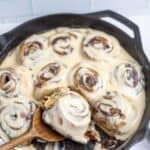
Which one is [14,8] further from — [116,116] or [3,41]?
[116,116]

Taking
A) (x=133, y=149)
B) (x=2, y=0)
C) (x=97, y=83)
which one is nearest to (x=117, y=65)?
(x=97, y=83)

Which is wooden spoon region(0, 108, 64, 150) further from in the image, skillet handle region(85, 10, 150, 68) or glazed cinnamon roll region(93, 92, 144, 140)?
skillet handle region(85, 10, 150, 68)

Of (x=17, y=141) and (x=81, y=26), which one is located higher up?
(x=81, y=26)

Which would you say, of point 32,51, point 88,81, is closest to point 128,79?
point 88,81

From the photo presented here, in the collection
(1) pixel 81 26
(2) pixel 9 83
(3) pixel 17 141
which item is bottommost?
(3) pixel 17 141

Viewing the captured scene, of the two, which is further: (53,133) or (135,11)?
(135,11)

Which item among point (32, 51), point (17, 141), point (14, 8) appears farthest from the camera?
point (14, 8)

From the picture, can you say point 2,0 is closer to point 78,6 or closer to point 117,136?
point 78,6
